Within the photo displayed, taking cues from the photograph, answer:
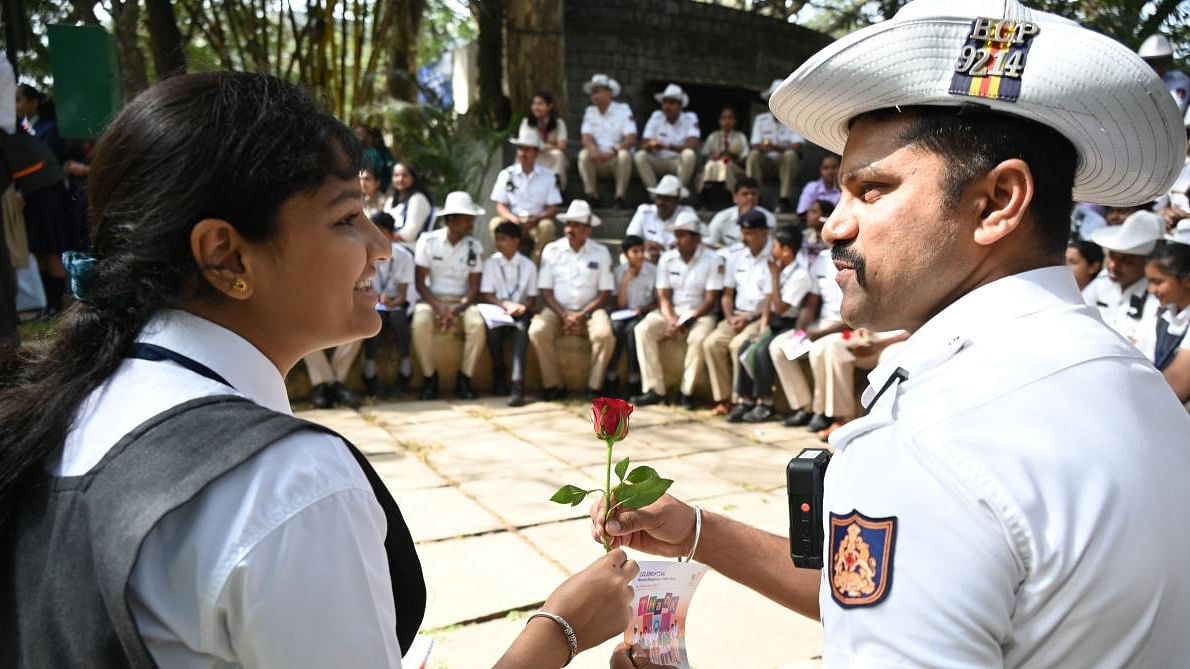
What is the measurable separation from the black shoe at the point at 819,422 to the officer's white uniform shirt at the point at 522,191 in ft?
12.2

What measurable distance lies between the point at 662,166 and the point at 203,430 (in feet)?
30.3

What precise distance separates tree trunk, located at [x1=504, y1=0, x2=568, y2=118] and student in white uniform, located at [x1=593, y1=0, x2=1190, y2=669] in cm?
946

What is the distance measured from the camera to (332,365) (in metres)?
6.32

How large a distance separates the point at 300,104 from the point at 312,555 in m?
0.58

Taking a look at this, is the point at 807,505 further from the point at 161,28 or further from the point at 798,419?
the point at 161,28

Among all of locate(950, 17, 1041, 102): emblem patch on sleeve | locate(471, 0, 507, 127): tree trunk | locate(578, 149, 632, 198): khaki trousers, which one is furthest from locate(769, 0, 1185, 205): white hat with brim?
locate(471, 0, 507, 127): tree trunk

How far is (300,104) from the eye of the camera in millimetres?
1111

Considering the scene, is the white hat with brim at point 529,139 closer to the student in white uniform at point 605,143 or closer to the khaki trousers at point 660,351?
the student in white uniform at point 605,143

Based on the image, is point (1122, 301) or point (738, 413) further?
point (738, 413)

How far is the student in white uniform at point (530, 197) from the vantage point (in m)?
8.30

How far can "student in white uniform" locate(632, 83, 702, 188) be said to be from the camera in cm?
970

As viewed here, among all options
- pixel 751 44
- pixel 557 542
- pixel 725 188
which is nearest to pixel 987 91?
pixel 557 542

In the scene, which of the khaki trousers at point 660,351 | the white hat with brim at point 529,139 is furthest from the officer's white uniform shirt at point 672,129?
the khaki trousers at point 660,351

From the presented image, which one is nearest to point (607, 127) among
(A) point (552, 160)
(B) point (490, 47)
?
(A) point (552, 160)
